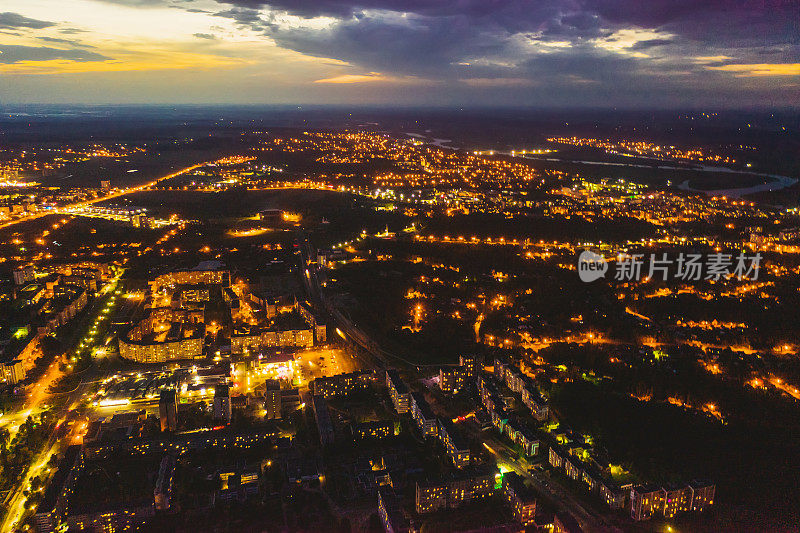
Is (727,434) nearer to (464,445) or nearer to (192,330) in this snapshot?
(464,445)

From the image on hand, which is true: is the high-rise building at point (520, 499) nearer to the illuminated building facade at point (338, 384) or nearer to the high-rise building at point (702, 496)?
the high-rise building at point (702, 496)

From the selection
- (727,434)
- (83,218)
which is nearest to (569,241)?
(727,434)

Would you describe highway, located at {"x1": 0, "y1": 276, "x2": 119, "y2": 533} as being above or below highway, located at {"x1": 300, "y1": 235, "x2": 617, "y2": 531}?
below

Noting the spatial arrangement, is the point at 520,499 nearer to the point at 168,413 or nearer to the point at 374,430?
the point at 374,430

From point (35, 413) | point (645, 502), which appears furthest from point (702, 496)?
point (35, 413)

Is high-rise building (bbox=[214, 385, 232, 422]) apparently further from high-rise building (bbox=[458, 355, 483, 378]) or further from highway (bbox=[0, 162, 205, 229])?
highway (bbox=[0, 162, 205, 229])

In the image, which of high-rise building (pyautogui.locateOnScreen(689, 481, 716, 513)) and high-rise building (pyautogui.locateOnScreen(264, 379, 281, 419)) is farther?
high-rise building (pyautogui.locateOnScreen(264, 379, 281, 419))

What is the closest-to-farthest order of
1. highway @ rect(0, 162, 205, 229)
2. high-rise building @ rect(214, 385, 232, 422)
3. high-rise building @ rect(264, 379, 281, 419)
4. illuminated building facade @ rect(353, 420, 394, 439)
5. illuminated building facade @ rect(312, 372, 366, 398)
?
illuminated building facade @ rect(353, 420, 394, 439) < high-rise building @ rect(214, 385, 232, 422) < high-rise building @ rect(264, 379, 281, 419) < illuminated building facade @ rect(312, 372, 366, 398) < highway @ rect(0, 162, 205, 229)

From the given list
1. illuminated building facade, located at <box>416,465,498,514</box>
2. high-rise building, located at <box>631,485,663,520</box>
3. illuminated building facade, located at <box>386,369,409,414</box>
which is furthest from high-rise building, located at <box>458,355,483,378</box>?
high-rise building, located at <box>631,485,663,520</box>

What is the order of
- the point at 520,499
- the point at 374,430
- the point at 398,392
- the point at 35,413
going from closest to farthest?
the point at 520,499 < the point at 374,430 < the point at 35,413 < the point at 398,392
